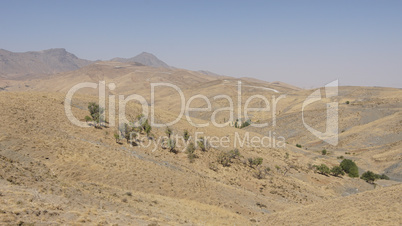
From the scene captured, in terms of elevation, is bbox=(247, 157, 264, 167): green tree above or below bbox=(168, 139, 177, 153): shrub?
below

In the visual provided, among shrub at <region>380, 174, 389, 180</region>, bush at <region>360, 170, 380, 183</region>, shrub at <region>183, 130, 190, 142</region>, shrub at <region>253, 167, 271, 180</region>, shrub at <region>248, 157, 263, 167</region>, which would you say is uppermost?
shrub at <region>183, 130, 190, 142</region>

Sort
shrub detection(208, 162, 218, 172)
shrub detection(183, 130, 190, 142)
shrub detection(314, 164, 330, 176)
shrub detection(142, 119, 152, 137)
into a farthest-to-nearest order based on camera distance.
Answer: shrub detection(314, 164, 330, 176), shrub detection(183, 130, 190, 142), shrub detection(142, 119, 152, 137), shrub detection(208, 162, 218, 172)

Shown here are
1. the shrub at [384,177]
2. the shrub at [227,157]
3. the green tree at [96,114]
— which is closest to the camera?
the shrub at [227,157]

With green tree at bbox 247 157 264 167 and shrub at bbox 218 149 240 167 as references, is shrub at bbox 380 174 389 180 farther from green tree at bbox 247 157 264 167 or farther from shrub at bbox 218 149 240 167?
shrub at bbox 218 149 240 167

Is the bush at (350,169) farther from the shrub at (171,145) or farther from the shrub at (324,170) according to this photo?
the shrub at (171,145)

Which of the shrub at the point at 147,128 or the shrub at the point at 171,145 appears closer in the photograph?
the shrub at the point at 171,145

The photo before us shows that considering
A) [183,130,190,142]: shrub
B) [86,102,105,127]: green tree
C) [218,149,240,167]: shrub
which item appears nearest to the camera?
[218,149,240,167]: shrub

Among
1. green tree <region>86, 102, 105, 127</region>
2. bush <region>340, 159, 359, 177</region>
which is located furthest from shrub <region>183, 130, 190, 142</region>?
bush <region>340, 159, 359, 177</region>

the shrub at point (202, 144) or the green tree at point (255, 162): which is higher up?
the shrub at point (202, 144)

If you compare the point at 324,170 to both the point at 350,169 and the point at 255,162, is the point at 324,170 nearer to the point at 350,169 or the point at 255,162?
the point at 350,169

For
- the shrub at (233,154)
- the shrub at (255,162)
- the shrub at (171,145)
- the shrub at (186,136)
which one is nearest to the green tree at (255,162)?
the shrub at (255,162)

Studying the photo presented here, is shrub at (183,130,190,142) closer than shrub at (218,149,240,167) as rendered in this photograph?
No

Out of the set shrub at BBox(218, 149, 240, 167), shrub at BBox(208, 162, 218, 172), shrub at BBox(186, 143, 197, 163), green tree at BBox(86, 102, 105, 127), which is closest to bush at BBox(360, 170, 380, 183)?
shrub at BBox(218, 149, 240, 167)

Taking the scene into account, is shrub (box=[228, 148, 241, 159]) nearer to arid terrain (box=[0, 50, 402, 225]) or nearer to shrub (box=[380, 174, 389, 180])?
arid terrain (box=[0, 50, 402, 225])
